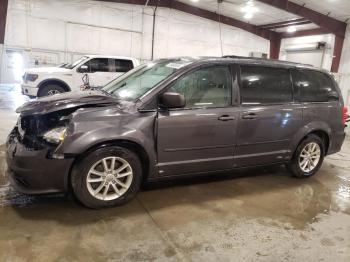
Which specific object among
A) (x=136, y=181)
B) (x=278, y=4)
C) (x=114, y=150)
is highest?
(x=278, y=4)

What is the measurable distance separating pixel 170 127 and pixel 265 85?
143 centimetres

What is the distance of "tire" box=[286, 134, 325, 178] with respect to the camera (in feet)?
14.1

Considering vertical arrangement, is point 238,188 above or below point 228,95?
below

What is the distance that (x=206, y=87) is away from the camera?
3.49 meters

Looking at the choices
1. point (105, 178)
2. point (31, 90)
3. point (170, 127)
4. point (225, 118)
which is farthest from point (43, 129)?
point (31, 90)

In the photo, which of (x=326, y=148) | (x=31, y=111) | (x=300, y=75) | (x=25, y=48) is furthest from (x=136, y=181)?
(x=25, y=48)

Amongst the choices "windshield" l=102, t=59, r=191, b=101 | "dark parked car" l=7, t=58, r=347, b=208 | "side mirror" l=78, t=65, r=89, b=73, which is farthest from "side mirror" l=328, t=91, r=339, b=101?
"side mirror" l=78, t=65, r=89, b=73

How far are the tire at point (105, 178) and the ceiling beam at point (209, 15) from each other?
14148 millimetres

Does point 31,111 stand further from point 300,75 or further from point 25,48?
point 25,48

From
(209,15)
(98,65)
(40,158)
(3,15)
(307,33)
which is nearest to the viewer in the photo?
(40,158)

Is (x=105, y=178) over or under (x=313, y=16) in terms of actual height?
under

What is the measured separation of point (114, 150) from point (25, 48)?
44.0ft

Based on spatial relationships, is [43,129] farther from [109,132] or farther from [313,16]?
[313,16]

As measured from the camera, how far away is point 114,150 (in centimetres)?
301
